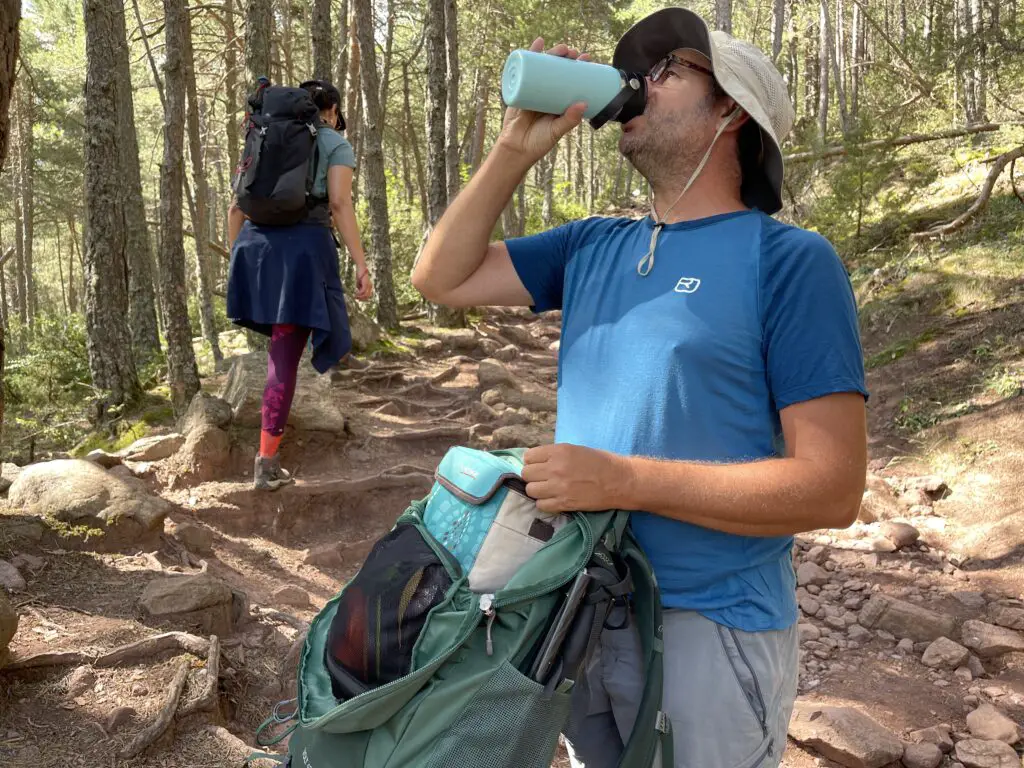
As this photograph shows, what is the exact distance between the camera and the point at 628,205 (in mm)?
36250

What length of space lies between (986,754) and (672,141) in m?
3.24

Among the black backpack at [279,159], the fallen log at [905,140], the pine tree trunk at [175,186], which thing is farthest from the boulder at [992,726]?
the pine tree trunk at [175,186]

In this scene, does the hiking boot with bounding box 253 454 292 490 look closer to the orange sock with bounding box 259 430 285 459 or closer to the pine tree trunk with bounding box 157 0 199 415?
the orange sock with bounding box 259 430 285 459

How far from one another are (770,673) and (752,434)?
47cm

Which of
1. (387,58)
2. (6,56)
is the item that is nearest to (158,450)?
(6,56)

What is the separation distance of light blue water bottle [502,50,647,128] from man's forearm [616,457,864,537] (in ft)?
2.51

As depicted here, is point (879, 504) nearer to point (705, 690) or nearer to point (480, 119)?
point (705, 690)

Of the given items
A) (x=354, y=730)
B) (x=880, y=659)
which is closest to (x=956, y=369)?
(x=880, y=659)

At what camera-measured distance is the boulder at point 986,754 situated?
11.1 feet

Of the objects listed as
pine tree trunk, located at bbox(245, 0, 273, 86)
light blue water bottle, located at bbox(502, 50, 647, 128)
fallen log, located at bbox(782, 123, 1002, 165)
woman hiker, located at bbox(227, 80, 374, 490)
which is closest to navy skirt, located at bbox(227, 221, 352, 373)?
woman hiker, located at bbox(227, 80, 374, 490)

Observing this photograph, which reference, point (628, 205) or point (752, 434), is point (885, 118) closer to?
point (752, 434)

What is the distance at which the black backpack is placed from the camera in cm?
429

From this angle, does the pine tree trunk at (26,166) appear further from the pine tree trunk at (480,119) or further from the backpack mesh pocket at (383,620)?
the backpack mesh pocket at (383,620)

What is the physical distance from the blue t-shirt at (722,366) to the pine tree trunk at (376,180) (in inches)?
434
